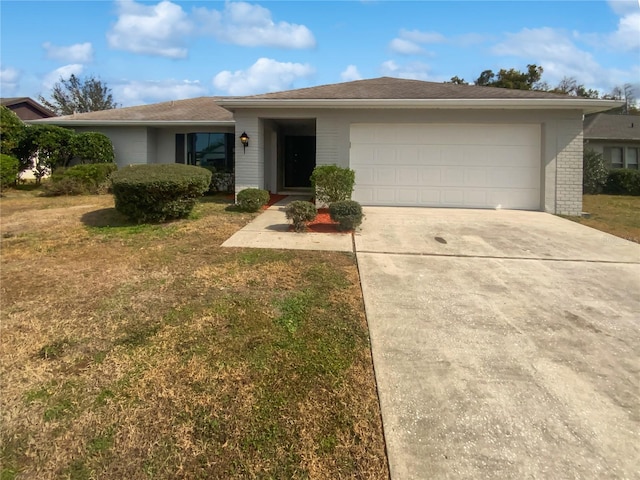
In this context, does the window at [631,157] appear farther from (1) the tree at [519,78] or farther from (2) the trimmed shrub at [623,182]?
(1) the tree at [519,78]

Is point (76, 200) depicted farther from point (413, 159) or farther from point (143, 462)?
point (143, 462)

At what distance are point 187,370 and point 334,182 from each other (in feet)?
19.7

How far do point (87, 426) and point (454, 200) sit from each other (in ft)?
32.5

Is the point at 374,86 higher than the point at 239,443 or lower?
higher

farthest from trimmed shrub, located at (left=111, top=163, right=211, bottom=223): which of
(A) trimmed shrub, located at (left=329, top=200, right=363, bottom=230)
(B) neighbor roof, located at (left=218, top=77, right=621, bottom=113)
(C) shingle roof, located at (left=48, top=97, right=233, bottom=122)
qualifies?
(C) shingle roof, located at (left=48, top=97, right=233, bottom=122)

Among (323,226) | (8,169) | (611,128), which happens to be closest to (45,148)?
(8,169)

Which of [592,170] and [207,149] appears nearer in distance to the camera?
[207,149]

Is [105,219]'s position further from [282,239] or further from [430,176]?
[430,176]

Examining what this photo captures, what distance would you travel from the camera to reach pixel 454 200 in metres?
10.7

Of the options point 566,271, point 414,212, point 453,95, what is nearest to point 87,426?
point 566,271

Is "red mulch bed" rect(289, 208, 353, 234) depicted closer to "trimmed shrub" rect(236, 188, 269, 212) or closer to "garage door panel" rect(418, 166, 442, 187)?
"trimmed shrub" rect(236, 188, 269, 212)

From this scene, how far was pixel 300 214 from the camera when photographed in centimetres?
755

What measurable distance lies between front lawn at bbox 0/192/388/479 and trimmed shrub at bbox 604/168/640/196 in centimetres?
1745

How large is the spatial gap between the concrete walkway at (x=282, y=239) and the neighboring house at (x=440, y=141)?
3.45 m
